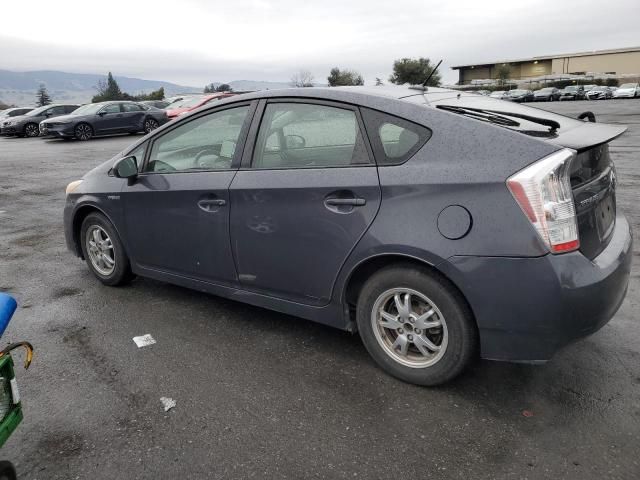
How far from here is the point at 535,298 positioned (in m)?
2.42

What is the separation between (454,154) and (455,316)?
808mm

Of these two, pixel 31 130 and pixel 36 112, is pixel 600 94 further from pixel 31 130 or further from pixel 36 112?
pixel 31 130

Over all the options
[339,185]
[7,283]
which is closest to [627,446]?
[339,185]

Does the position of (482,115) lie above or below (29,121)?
above

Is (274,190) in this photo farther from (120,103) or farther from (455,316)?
(120,103)

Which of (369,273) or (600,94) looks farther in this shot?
(600,94)

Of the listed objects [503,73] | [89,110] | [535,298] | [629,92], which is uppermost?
[503,73]

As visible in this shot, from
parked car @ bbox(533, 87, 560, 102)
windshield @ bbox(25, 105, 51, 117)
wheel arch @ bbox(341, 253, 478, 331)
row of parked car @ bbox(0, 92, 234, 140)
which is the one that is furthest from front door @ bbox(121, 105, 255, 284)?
parked car @ bbox(533, 87, 560, 102)

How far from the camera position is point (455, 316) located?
263cm

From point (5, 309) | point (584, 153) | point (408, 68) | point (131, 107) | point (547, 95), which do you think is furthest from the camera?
point (408, 68)

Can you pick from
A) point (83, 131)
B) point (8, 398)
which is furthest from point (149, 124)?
point (8, 398)

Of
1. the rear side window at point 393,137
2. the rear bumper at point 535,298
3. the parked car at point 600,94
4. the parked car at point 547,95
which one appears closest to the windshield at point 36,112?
the rear side window at point 393,137

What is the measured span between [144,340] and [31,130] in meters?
25.5

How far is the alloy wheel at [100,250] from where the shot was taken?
4484 millimetres
